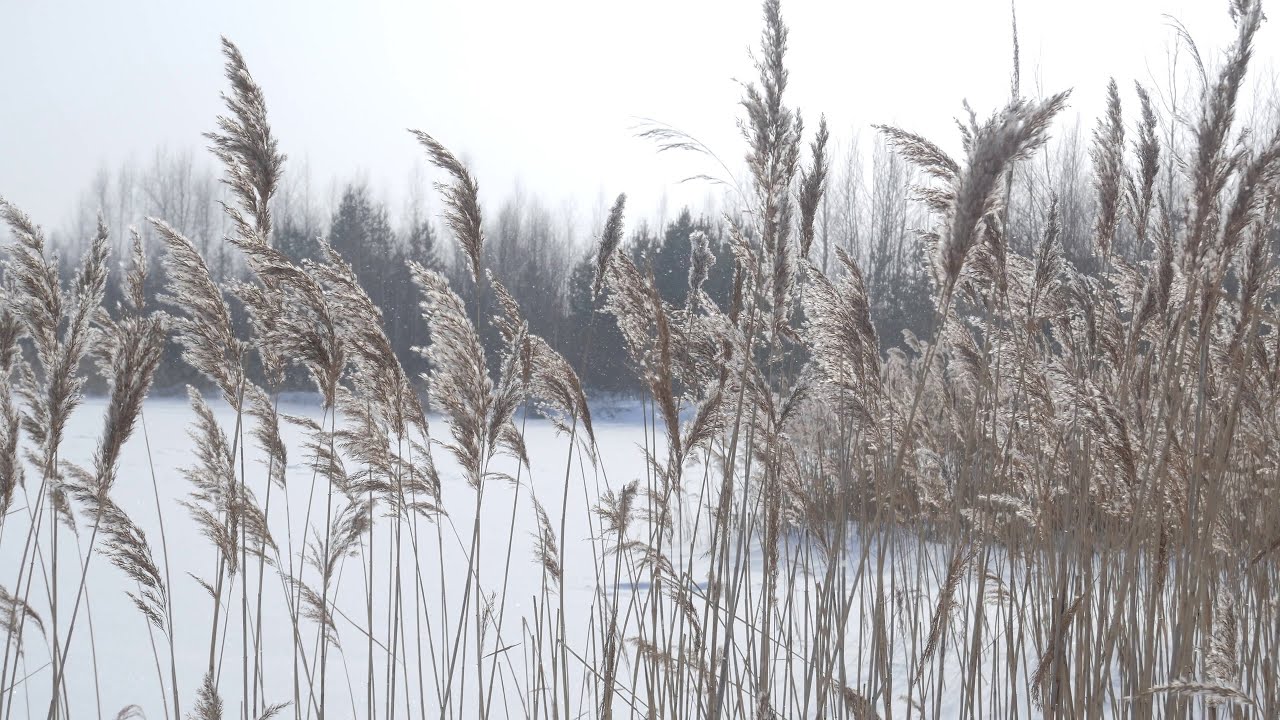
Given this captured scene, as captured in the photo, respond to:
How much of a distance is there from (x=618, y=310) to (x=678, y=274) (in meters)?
27.4

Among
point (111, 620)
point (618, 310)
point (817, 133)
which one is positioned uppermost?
point (817, 133)

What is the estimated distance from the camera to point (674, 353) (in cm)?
253

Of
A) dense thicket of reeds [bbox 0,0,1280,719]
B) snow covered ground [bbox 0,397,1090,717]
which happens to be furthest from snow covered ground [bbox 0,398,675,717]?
dense thicket of reeds [bbox 0,0,1280,719]

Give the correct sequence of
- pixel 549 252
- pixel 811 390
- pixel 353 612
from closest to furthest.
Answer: pixel 811 390, pixel 353 612, pixel 549 252

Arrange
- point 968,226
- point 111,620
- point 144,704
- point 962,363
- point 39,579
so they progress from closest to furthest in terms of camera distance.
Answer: point 968,226
point 962,363
point 144,704
point 111,620
point 39,579

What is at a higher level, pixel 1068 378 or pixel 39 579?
pixel 1068 378

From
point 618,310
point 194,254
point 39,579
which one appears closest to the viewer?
point 194,254

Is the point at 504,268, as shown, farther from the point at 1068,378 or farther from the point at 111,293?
the point at 1068,378

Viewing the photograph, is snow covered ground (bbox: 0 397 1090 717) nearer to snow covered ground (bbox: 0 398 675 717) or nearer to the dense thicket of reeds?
snow covered ground (bbox: 0 398 675 717)

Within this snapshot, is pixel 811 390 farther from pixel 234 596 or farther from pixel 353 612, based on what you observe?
pixel 234 596

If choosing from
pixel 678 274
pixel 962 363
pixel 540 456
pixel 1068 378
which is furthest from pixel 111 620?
pixel 678 274

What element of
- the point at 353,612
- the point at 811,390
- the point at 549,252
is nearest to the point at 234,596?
the point at 353,612

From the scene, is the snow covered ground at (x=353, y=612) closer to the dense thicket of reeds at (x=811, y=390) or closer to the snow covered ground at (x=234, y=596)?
the snow covered ground at (x=234, y=596)

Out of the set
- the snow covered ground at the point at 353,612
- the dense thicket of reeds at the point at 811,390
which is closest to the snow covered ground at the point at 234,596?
the snow covered ground at the point at 353,612
